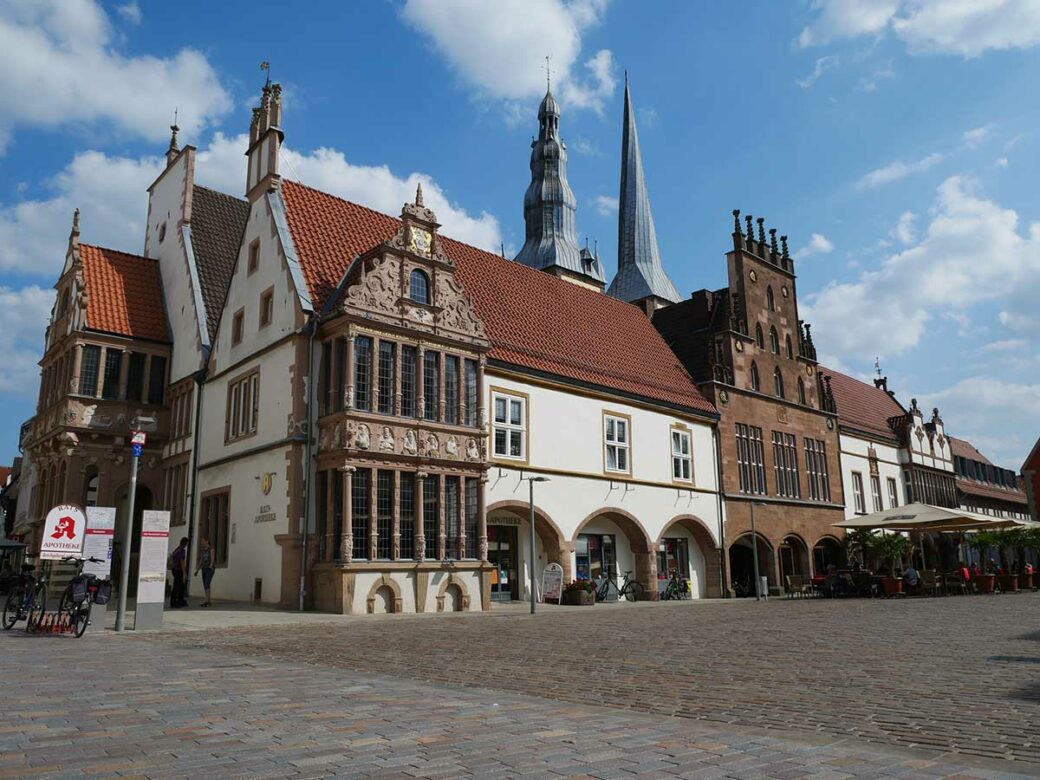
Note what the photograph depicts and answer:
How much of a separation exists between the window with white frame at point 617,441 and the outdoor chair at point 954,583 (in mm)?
13261

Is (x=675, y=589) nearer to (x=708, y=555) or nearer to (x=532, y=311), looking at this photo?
(x=708, y=555)

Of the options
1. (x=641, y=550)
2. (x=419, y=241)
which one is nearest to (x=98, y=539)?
(x=419, y=241)

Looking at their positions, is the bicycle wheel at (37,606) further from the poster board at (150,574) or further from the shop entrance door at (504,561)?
the shop entrance door at (504,561)

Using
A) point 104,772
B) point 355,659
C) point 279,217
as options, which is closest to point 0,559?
point 279,217

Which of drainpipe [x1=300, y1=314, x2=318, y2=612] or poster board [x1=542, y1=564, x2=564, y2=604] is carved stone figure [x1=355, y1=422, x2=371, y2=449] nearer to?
drainpipe [x1=300, y1=314, x2=318, y2=612]

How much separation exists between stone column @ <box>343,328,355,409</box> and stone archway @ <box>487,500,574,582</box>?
7.72 meters

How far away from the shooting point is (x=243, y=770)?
16.9 ft

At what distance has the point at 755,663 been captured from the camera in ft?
37.4

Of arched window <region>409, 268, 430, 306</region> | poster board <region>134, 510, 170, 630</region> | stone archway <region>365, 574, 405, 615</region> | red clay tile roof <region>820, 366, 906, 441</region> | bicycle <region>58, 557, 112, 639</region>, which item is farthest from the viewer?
red clay tile roof <region>820, 366, 906, 441</region>

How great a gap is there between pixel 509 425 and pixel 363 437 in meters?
6.88

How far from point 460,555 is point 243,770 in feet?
62.9

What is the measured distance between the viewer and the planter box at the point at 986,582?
33.5 meters

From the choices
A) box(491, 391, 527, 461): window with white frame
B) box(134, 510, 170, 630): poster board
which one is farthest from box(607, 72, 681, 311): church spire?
box(134, 510, 170, 630): poster board

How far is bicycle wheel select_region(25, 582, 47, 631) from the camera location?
1516 cm
